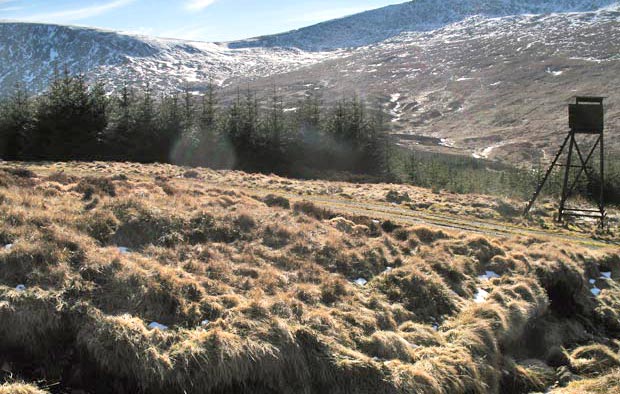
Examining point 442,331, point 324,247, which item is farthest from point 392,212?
point 442,331

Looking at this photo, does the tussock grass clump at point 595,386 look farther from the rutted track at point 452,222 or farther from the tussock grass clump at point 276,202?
the tussock grass clump at point 276,202

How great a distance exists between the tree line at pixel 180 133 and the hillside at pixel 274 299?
3479cm

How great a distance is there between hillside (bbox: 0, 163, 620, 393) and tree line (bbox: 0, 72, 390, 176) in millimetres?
34793

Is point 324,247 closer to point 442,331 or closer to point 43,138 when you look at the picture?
point 442,331

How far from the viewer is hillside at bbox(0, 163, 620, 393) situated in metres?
9.18

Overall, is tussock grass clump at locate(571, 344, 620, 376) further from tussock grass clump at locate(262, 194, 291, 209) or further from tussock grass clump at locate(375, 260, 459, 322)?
tussock grass clump at locate(262, 194, 291, 209)

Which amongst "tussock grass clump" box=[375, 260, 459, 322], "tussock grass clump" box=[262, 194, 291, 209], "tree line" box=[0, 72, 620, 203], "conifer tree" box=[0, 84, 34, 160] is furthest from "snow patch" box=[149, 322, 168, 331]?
"conifer tree" box=[0, 84, 34, 160]

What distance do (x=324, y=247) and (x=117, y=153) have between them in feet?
140

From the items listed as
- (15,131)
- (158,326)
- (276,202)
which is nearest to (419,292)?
(158,326)

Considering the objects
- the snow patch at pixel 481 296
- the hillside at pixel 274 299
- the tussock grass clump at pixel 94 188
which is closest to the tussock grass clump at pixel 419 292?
the hillside at pixel 274 299

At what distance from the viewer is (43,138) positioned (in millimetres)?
49031

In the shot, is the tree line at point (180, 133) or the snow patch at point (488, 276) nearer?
the snow patch at point (488, 276)

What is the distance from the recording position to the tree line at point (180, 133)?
49.2 meters

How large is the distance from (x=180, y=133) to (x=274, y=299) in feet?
168
